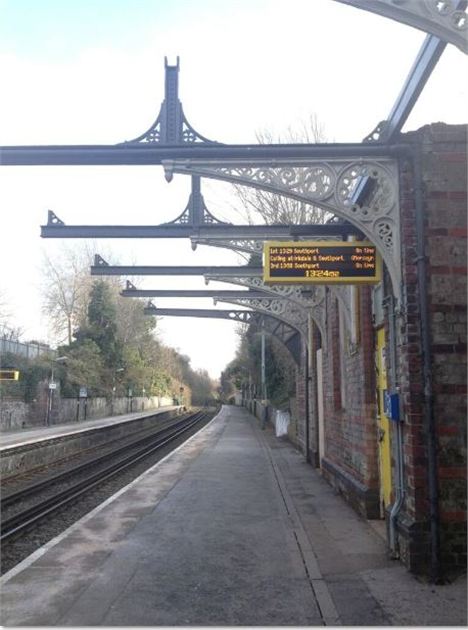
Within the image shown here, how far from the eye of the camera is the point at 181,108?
6930 mm

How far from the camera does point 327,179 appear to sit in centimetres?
692

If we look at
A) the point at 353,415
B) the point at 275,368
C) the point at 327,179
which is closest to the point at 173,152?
the point at 327,179

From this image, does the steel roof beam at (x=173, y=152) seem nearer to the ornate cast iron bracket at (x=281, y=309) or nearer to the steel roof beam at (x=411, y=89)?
the steel roof beam at (x=411, y=89)

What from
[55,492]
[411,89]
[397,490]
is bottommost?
[55,492]

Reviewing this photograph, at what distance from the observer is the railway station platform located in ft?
15.8

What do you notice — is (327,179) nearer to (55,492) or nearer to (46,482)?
(55,492)

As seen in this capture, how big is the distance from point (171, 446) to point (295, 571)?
21325 millimetres

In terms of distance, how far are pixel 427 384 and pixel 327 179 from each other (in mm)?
2572

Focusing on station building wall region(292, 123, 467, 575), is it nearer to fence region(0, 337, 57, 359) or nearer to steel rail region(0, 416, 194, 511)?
steel rail region(0, 416, 194, 511)

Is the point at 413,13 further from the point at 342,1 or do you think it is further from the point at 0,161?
the point at 0,161

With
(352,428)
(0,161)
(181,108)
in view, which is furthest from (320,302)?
(0,161)

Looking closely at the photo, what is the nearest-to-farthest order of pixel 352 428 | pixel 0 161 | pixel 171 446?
pixel 0 161, pixel 352 428, pixel 171 446

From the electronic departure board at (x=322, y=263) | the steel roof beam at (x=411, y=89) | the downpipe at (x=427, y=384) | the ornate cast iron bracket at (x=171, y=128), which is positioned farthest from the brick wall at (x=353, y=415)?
the ornate cast iron bracket at (x=171, y=128)

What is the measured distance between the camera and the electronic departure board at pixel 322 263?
7.05 m
